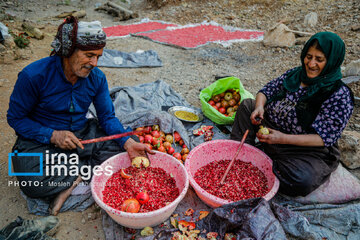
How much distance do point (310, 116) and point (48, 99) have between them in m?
2.35

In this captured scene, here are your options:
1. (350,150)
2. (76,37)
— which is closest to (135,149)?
(76,37)

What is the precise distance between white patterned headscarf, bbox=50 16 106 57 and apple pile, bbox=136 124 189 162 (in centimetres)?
117

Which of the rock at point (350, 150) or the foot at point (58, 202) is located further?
the rock at point (350, 150)

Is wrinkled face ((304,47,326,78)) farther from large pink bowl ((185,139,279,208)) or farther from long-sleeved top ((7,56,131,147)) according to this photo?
long-sleeved top ((7,56,131,147))

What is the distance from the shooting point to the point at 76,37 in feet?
6.22

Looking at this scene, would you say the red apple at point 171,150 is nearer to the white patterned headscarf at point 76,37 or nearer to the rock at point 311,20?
the white patterned headscarf at point 76,37

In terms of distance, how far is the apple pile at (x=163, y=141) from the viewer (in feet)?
9.55

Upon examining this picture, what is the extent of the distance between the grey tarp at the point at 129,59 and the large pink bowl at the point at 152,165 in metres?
3.10

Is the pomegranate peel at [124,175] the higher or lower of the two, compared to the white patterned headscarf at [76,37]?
lower

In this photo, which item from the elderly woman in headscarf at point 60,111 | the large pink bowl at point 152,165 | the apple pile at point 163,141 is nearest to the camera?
the large pink bowl at point 152,165

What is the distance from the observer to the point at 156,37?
6832 mm

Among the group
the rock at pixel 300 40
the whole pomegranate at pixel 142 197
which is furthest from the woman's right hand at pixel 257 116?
the rock at pixel 300 40

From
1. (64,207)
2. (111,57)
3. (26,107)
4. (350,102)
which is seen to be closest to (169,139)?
(64,207)

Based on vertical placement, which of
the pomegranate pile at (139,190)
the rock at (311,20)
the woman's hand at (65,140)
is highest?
the rock at (311,20)
